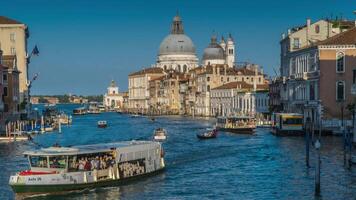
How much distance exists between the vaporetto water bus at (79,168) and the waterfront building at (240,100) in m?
47.2

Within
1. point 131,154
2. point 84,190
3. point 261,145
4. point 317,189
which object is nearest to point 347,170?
point 317,189

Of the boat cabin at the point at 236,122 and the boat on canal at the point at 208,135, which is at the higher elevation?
the boat cabin at the point at 236,122

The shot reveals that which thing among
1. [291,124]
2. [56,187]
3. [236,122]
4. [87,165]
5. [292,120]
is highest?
[292,120]

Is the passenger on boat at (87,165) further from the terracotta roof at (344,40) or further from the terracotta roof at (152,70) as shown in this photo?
the terracotta roof at (152,70)

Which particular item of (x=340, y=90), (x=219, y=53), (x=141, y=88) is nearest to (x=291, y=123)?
(x=340, y=90)

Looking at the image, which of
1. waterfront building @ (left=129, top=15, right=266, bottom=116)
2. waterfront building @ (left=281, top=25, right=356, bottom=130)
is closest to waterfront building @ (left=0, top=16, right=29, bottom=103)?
waterfront building @ (left=281, top=25, right=356, bottom=130)

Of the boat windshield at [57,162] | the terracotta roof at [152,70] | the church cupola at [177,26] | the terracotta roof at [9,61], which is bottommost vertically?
the boat windshield at [57,162]

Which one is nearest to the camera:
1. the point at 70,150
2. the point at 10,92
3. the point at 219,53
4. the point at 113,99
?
the point at 70,150

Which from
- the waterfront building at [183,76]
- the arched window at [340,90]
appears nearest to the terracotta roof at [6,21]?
the arched window at [340,90]

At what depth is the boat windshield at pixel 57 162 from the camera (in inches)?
997

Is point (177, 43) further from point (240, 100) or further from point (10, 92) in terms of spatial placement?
point (10, 92)

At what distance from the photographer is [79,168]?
26.1 metres

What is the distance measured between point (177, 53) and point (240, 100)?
71.5 metres

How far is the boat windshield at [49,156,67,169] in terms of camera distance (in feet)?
83.1
